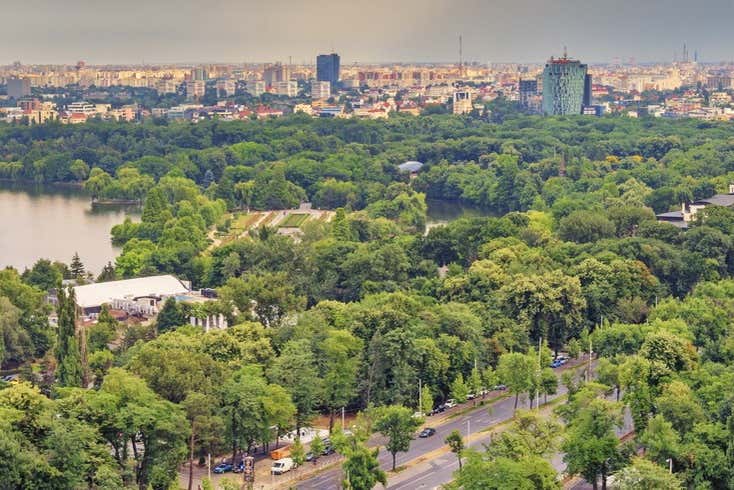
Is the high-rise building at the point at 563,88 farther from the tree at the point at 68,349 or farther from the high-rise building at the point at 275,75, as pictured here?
the tree at the point at 68,349

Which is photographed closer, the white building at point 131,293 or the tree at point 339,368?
the tree at point 339,368

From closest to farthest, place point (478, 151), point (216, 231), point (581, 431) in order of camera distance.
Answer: point (581, 431) → point (216, 231) → point (478, 151)

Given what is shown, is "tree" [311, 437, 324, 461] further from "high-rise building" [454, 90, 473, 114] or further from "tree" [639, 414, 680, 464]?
"high-rise building" [454, 90, 473, 114]

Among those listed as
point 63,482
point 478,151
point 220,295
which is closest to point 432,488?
point 63,482

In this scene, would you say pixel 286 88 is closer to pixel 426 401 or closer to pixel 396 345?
pixel 396 345

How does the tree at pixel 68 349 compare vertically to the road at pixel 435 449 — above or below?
above

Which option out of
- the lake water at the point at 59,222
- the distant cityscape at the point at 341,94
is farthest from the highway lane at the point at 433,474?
the distant cityscape at the point at 341,94

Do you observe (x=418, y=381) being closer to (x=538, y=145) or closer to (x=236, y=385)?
(x=236, y=385)
